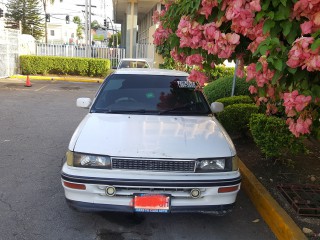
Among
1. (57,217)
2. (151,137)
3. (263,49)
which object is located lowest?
(57,217)

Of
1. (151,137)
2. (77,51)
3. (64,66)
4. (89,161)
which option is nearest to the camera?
(89,161)

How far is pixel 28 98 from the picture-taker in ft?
39.8

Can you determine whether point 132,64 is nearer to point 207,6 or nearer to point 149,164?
point 149,164

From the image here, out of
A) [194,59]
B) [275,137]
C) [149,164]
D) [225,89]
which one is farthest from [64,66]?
[194,59]

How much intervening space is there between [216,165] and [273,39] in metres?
1.63

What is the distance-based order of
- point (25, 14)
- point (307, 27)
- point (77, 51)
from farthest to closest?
point (25, 14) < point (77, 51) < point (307, 27)

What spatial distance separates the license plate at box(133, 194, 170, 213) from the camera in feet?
10.6

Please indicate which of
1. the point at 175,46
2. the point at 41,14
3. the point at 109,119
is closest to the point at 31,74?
the point at 109,119

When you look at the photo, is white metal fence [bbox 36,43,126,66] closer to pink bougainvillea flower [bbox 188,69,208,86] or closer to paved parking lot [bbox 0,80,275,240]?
paved parking lot [bbox 0,80,275,240]

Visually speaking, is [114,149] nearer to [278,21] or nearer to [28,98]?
[278,21]

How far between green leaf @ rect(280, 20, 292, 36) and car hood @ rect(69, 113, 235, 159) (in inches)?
61.8

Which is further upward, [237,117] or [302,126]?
[302,126]

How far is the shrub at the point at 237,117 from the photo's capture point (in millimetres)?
6129

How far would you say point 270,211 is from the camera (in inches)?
150
